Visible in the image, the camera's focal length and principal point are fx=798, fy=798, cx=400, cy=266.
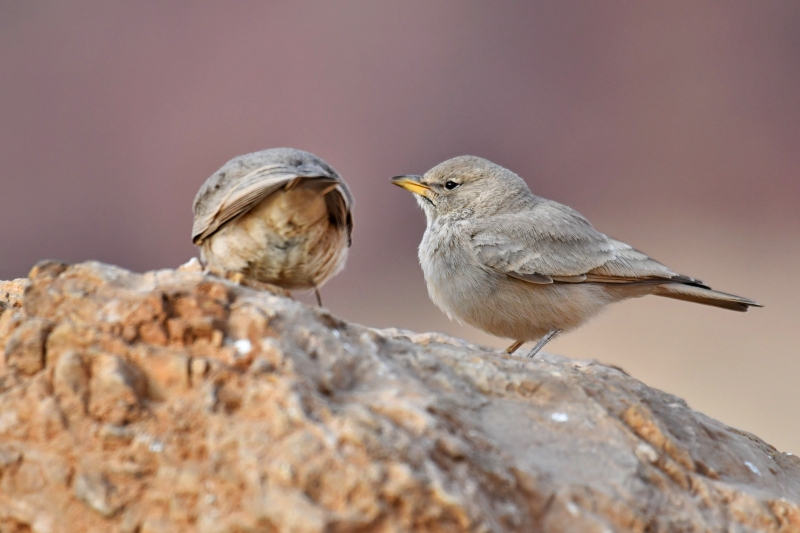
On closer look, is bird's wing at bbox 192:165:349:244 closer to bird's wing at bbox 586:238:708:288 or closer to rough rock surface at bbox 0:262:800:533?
rough rock surface at bbox 0:262:800:533

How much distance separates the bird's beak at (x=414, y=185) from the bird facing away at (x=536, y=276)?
39cm

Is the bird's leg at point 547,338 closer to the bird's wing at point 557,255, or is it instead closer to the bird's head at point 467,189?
the bird's wing at point 557,255

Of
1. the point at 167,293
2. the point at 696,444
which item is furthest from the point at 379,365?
the point at 696,444

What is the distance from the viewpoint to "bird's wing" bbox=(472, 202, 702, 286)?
14.9 feet

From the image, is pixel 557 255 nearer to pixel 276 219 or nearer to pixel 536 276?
pixel 536 276

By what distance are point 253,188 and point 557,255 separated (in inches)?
71.6

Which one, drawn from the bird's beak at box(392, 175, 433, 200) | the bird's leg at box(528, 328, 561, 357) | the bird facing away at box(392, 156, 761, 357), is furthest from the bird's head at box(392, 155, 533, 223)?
the bird's leg at box(528, 328, 561, 357)

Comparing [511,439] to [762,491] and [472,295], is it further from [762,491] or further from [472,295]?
[472,295]

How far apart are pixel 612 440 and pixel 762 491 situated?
635 mm

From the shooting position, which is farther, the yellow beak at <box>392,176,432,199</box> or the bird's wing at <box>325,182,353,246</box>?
the yellow beak at <box>392,176,432,199</box>

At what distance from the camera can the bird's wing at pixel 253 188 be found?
3775mm

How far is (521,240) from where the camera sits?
4.66 meters

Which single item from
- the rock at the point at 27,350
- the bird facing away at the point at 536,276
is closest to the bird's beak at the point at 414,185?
the bird facing away at the point at 536,276

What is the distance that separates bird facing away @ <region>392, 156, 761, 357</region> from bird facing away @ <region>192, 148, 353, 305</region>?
687 millimetres
